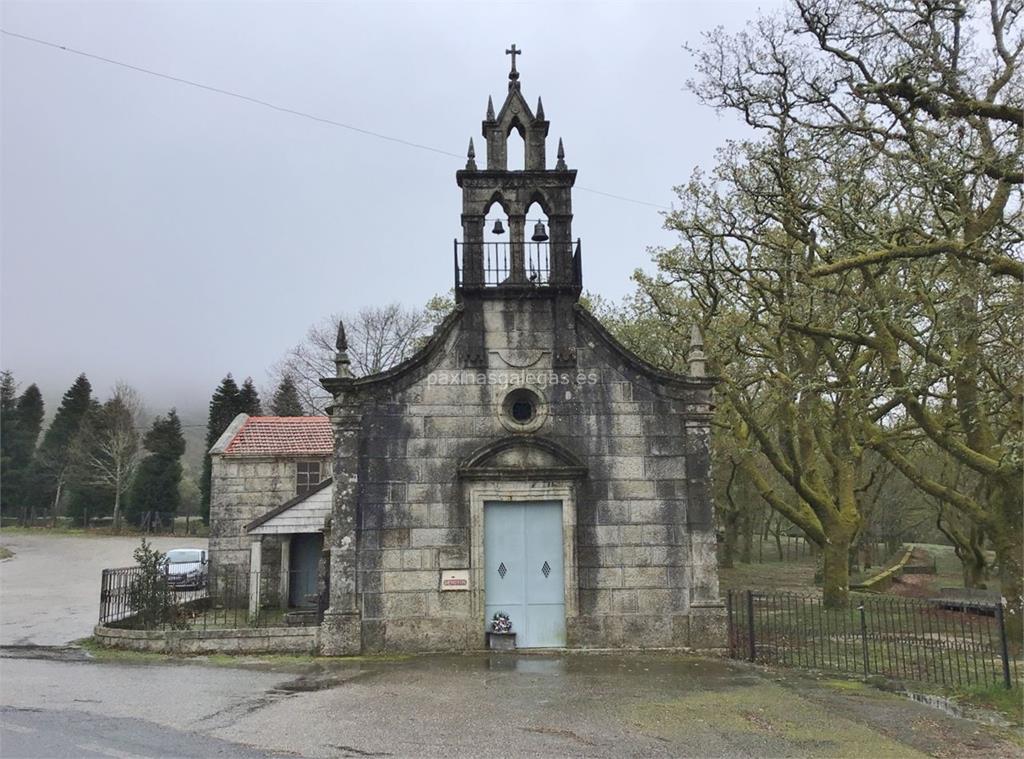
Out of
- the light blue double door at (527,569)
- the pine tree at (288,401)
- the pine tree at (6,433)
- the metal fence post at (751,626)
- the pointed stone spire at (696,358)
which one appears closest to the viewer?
the metal fence post at (751,626)

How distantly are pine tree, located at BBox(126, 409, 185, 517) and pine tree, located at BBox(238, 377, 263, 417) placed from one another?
232 inches

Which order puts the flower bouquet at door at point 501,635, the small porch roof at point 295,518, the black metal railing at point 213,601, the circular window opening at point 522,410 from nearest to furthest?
1. the flower bouquet at door at point 501,635
2. the circular window opening at point 522,410
3. the black metal railing at point 213,601
4. the small porch roof at point 295,518

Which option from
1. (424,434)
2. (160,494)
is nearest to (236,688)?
(424,434)

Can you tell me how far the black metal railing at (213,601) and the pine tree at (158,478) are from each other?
39401 mm

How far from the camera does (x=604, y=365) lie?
14.5 metres

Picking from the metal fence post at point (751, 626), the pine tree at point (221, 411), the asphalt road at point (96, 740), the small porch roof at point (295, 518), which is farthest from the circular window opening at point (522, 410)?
the pine tree at point (221, 411)

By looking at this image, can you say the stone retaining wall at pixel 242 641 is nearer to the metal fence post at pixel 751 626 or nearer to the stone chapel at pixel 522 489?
the stone chapel at pixel 522 489

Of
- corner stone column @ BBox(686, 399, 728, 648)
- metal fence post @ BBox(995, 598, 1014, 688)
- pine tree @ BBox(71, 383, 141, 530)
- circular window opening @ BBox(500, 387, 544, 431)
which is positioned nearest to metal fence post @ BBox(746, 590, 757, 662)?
corner stone column @ BBox(686, 399, 728, 648)

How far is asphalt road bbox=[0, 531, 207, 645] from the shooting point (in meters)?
17.1

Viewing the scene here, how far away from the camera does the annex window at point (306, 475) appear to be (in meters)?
23.0

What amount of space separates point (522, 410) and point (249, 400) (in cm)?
5448

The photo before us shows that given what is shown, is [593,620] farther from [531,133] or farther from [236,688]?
[531,133]

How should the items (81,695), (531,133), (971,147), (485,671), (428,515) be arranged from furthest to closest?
(531,133)
(428,515)
(971,147)
(485,671)
(81,695)

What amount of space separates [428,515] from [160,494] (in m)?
53.3
